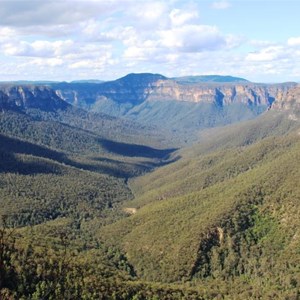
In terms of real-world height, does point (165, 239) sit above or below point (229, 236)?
below

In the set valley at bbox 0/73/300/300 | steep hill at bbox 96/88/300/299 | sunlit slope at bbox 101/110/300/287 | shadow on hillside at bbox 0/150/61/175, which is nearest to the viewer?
valley at bbox 0/73/300/300

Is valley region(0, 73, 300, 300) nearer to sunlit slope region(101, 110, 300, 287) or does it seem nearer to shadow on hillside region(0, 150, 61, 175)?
sunlit slope region(101, 110, 300, 287)

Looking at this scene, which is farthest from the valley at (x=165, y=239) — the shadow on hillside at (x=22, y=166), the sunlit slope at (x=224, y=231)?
the shadow on hillside at (x=22, y=166)

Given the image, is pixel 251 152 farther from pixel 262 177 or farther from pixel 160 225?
pixel 160 225

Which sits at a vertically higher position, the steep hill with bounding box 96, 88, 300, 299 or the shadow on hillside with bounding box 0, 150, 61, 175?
the shadow on hillside with bounding box 0, 150, 61, 175

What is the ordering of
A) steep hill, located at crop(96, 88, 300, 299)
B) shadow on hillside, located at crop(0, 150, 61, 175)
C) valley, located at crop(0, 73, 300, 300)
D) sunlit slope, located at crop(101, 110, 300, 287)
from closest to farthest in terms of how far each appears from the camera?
valley, located at crop(0, 73, 300, 300) < steep hill, located at crop(96, 88, 300, 299) < sunlit slope, located at crop(101, 110, 300, 287) < shadow on hillside, located at crop(0, 150, 61, 175)

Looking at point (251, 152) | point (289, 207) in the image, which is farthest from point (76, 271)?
point (251, 152)

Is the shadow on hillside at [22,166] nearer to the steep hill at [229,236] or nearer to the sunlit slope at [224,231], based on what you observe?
the sunlit slope at [224,231]

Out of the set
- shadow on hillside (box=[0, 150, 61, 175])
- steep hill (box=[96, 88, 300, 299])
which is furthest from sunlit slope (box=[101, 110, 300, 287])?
shadow on hillside (box=[0, 150, 61, 175])

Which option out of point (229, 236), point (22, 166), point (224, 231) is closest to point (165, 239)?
point (224, 231)

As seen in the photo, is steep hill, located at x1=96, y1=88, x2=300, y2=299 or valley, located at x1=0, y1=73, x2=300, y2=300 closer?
valley, located at x1=0, y1=73, x2=300, y2=300

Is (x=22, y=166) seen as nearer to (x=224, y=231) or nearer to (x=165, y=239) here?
(x=165, y=239)
